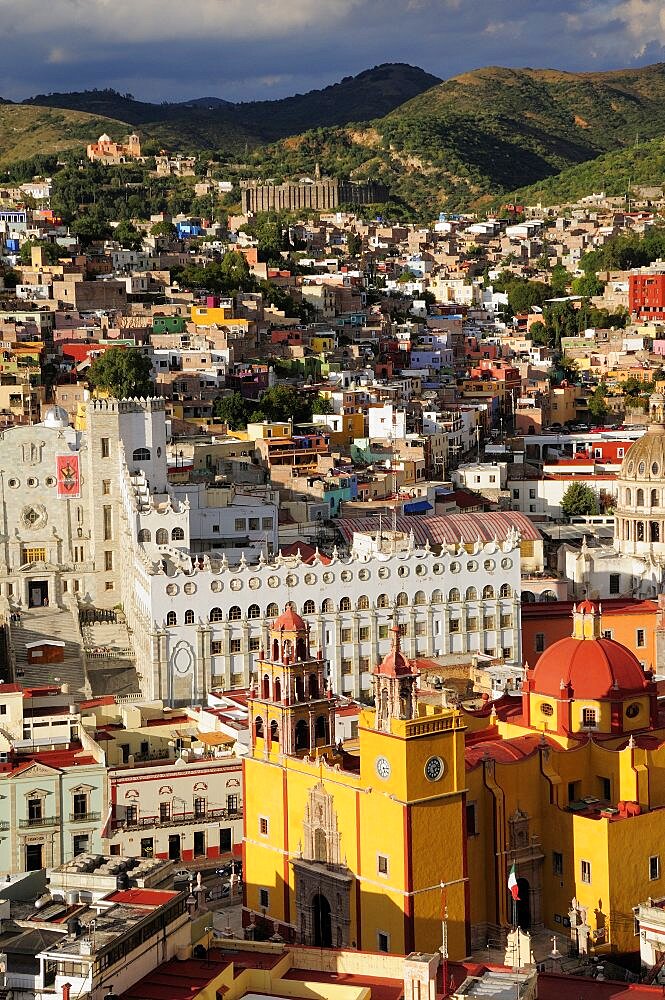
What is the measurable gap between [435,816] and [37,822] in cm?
1149

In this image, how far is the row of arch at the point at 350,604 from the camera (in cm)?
5675

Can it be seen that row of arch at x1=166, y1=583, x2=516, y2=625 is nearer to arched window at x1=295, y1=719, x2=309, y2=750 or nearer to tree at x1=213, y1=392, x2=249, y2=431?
arched window at x1=295, y1=719, x2=309, y2=750

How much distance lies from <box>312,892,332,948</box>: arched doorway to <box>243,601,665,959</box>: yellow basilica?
0.10 ft

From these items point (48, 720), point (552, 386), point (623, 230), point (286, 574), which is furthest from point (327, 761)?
point (623, 230)

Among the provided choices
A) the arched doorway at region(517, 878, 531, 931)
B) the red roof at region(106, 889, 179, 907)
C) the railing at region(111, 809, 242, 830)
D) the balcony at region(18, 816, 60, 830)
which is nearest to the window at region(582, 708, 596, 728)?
the arched doorway at region(517, 878, 531, 931)

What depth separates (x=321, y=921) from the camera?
135 ft

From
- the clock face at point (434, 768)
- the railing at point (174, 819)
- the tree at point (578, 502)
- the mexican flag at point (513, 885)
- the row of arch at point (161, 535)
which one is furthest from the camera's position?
the tree at point (578, 502)

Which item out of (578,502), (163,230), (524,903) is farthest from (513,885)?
(163,230)

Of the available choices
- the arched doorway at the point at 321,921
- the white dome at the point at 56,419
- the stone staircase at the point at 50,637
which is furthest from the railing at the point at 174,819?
the white dome at the point at 56,419

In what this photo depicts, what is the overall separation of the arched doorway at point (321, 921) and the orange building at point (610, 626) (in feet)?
72.8

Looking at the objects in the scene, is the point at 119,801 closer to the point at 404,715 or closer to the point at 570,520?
the point at 404,715

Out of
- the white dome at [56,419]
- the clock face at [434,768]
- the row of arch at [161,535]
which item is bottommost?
the clock face at [434,768]

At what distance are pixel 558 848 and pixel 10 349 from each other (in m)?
58.8

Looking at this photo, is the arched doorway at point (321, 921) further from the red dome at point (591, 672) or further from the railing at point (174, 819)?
the red dome at point (591, 672)
